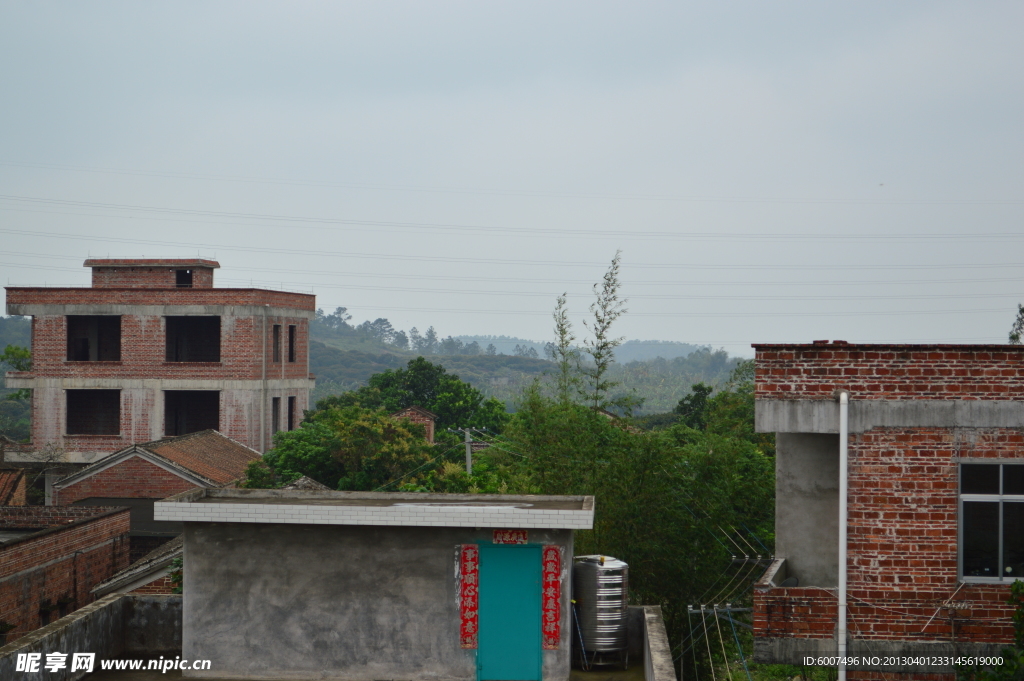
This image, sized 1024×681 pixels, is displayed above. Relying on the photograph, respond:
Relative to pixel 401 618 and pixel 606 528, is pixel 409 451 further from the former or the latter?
pixel 401 618

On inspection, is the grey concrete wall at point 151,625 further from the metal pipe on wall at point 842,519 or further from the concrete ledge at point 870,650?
the metal pipe on wall at point 842,519

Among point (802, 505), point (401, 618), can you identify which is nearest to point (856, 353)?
point (802, 505)

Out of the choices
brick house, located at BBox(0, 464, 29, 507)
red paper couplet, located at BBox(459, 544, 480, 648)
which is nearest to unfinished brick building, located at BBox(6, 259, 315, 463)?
brick house, located at BBox(0, 464, 29, 507)

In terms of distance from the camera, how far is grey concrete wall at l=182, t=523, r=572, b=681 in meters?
13.8

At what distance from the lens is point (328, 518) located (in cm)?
1355

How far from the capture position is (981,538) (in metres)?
11.7

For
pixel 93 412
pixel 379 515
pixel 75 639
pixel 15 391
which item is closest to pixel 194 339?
pixel 93 412

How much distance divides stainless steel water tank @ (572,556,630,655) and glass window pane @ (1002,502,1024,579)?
518 centimetres

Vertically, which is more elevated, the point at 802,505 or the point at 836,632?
the point at 802,505

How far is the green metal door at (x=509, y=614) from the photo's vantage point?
13789 millimetres

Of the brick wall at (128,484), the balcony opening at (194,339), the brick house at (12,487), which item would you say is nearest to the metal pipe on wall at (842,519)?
the brick wall at (128,484)

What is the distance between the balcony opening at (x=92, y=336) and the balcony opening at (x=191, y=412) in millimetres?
3480

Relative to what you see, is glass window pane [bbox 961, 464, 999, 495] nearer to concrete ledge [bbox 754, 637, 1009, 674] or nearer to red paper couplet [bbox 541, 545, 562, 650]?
concrete ledge [bbox 754, 637, 1009, 674]

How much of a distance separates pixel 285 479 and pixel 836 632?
23.3 m
